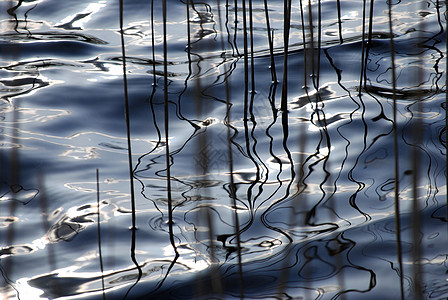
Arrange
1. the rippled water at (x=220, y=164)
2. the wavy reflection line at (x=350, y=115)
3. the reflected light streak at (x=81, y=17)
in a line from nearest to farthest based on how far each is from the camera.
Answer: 1. the rippled water at (x=220, y=164)
2. the wavy reflection line at (x=350, y=115)
3. the reflected light streak at (x=81, y=17)

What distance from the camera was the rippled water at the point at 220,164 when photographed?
161 centimetres

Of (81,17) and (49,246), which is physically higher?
(81,17)

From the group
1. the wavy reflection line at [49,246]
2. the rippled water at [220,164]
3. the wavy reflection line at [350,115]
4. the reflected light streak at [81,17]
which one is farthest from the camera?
the reflected light streak at [81,17]

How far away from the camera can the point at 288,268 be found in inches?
65.2

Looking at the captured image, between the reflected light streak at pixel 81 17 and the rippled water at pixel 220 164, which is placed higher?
the reflected light streak at pixel 81 17

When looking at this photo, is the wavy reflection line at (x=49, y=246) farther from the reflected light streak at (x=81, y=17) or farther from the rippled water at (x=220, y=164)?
the reflected light streak at (x=81, y=17)

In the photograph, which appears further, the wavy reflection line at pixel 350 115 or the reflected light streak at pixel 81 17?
the reflected light streak at pixel 81 17

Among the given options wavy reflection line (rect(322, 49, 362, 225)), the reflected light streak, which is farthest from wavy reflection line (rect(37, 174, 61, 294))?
the reflected light streak

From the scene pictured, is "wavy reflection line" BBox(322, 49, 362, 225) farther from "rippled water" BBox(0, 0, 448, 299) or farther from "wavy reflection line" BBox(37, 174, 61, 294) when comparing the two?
"wavy reflection line" BBox(37, 174, 61, 294)

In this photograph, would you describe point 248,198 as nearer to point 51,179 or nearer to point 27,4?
point 51,179

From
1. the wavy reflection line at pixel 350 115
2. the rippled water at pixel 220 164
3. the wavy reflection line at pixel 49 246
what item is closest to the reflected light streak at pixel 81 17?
the rippled water at pixel 220 164

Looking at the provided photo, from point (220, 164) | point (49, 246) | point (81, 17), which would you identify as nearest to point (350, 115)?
point (220, 164)

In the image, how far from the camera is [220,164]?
223cm

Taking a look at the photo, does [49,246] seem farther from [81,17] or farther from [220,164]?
[81,17]
